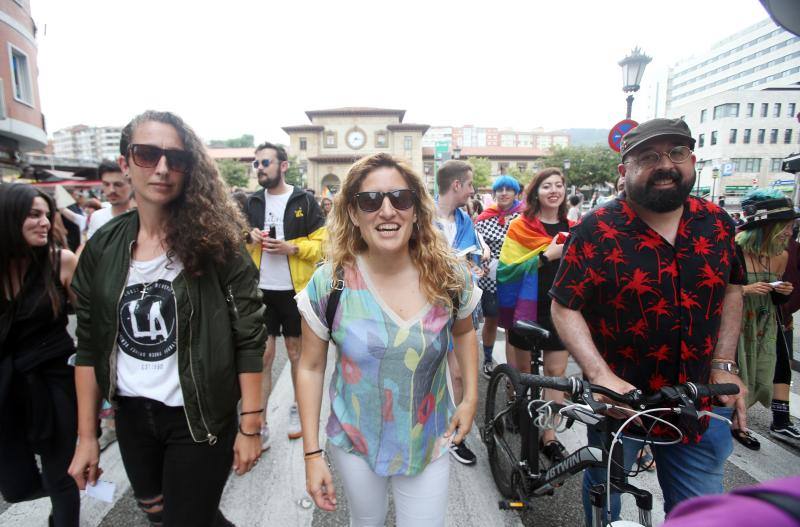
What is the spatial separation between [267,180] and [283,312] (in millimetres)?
1236

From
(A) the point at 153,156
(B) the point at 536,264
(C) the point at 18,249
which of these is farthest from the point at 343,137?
(A) the point at 153,156

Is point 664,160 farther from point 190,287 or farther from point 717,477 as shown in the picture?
point 190,287

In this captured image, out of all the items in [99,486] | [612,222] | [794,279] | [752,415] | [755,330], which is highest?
[612,222]

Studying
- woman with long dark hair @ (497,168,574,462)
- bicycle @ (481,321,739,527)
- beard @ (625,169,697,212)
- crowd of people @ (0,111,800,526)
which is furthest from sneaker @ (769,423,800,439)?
beard @ (625,169,697,212)

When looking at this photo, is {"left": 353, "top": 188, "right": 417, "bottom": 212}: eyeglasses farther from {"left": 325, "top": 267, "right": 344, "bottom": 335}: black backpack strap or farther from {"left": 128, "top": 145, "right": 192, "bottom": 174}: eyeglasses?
{"left": 128, "top": 145, "right": 192, "bottom": 174}: eyeglasses

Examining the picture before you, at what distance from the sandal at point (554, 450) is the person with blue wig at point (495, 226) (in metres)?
1.43

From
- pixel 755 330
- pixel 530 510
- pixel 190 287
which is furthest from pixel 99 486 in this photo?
pixel 755 330

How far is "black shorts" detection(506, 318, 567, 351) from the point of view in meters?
3.32

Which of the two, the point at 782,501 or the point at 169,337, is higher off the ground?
the point at 782,501

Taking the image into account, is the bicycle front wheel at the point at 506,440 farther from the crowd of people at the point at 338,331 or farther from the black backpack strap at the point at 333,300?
the black backpack strap at the point at 333,300

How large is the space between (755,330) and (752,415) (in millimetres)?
1220

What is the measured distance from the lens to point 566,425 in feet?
6.30

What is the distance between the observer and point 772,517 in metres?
0.46

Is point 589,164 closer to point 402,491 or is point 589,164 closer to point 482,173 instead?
point 482,173
